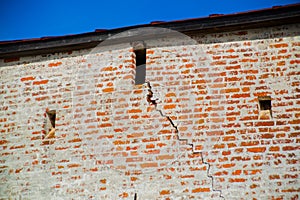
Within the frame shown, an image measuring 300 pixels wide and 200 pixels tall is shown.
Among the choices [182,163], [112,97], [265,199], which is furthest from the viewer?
[112,97]

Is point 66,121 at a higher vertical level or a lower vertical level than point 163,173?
higher

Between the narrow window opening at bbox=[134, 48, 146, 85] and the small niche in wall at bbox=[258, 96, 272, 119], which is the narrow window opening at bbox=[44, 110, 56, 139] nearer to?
the narrow window opening at bbox=[134, 48, 146, 85]

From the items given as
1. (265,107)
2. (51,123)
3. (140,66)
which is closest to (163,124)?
(140,66)

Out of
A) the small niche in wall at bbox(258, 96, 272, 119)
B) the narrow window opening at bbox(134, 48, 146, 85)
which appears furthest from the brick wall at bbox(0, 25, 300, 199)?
the narrow window opening at bbox(134, 48, 146, 85)

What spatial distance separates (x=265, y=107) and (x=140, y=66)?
2.13 metres

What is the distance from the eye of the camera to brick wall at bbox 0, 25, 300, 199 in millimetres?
5934

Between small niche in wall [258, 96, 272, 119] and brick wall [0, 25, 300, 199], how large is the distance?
0.02 metres

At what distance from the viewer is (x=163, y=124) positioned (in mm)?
6344

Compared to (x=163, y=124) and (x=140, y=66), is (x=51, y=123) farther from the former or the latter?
(x=163, y=124)

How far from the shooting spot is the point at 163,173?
6.12 meters

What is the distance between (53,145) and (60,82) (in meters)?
1.08

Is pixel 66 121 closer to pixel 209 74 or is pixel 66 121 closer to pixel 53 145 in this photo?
pixel 53 145

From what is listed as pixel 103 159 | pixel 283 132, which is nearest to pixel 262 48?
pixel 283 132

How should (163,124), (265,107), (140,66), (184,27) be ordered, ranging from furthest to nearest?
(140,66) → (184,27) → (163,124) → (265,107)
